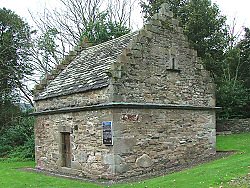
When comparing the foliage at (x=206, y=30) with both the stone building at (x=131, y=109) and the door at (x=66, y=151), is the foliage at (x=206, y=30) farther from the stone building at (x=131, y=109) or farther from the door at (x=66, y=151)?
the door at (x=66, y=151)

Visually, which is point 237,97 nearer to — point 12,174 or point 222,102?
point 222,102

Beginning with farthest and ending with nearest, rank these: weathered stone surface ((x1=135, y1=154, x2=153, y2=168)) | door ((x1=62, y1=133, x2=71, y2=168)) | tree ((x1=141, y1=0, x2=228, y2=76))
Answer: tree ((x1=141, y1=0, x2=228, y2=76)), door ((x1=62, y1=133, x2=71, y2=168)), weathered stone surface ((x1=135, y1=154, x2=153, y2=168))

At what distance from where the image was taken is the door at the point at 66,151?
659 inches

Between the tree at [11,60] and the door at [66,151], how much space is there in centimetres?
1915

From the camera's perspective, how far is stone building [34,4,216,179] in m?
14.3

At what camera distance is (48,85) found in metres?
19.8

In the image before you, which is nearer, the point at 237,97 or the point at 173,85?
the point at 173,85

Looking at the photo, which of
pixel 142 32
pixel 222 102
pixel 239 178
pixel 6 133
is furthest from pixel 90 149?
pixel 222 102

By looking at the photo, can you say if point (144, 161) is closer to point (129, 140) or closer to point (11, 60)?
point (129, 140)

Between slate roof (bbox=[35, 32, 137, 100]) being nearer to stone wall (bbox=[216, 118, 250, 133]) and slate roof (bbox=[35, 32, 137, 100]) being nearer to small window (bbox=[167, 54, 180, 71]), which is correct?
small window (bbox=[167, 54, 180, 71])

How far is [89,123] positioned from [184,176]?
473 centimetres

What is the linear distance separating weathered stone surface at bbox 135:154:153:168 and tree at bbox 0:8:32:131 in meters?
22.8

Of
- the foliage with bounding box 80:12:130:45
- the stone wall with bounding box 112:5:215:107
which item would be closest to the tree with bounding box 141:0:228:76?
the foliage with bounding box 80:12:130:45

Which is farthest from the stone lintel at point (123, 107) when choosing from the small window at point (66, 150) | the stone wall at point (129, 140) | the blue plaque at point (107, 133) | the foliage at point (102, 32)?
the foliage at point (102, 32)
